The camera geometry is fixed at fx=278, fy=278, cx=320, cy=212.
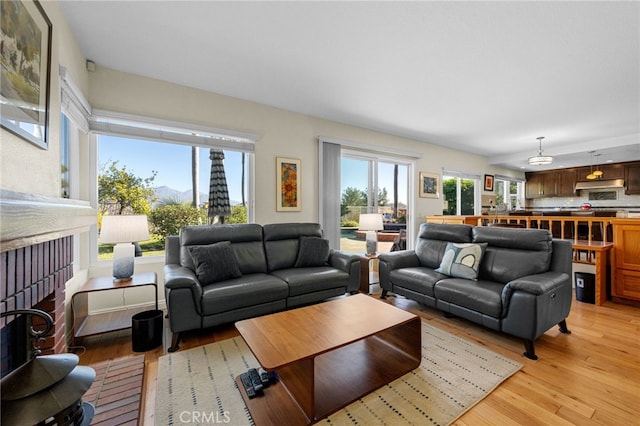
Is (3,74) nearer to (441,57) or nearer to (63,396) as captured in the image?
(63,396)

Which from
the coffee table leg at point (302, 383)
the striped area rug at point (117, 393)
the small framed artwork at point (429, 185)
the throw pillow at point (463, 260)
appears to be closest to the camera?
the striped area rug at point (117, 393)

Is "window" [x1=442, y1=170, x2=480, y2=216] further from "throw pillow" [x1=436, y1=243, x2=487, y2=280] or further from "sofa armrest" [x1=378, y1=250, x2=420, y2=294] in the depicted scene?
"throw pillow" [x1=436, y1=243, x2=487, y2=280]

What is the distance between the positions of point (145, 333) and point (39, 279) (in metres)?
1.10

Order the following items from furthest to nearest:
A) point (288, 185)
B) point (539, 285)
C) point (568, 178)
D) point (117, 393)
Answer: point (568, 178)
point (288, 185)
point (539, 285)
point (117, 393)

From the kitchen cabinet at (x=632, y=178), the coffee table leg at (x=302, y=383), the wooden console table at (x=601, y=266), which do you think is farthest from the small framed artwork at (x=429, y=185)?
the kitchen cabinet at (x=632, y=178)

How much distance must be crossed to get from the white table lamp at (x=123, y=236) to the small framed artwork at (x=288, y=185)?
5.96 ft

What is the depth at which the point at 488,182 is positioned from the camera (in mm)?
7512

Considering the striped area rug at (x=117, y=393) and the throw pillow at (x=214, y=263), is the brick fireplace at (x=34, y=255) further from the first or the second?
the throw pillow at (x=214, y=263)

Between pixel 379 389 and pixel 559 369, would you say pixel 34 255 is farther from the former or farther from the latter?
pixel 559 369

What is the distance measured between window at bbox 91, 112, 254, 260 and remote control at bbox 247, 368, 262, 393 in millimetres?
2219

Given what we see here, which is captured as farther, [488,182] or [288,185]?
[488,182]

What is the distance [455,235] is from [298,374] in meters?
2.52

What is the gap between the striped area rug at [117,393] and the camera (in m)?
1.38

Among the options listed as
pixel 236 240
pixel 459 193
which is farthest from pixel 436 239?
pixel 459 193
